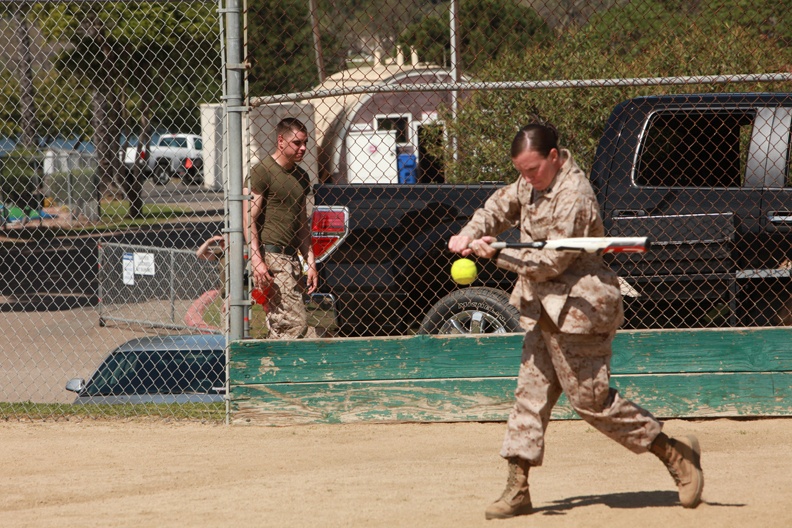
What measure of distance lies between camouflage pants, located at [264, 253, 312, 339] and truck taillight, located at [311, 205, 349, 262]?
0.89 feet

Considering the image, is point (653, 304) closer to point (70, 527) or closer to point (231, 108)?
point (231, 108)

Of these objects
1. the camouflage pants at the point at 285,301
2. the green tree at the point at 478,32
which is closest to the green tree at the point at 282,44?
the green tree at the point at 478,32

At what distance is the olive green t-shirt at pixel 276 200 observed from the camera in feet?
21.6

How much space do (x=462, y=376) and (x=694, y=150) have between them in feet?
7.48

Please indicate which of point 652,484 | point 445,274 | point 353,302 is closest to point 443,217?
point 445,274

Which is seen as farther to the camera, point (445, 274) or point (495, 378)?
point (445, 274)

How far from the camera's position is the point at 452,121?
1280 cm

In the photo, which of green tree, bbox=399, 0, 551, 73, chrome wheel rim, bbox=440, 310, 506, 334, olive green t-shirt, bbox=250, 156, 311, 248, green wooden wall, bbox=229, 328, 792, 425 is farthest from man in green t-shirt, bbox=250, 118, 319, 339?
green tree, bbox=399, 0, 551, 73

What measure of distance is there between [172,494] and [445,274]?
2547 mm

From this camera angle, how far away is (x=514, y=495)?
14.5 ft

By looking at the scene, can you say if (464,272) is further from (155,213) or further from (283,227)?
(155,213)

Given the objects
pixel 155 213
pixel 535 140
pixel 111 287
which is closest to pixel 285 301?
pixel 535 140

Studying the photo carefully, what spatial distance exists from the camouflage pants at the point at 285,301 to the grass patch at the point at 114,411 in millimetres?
660

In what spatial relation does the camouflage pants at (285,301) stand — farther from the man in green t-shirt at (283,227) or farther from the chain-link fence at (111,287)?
the chain-link fence at (111,287)
